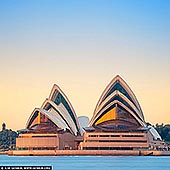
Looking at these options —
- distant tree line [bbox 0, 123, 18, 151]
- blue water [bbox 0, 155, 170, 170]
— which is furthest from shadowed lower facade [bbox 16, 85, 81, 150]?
distant tree line [bbox 0, 123, 18, 151]

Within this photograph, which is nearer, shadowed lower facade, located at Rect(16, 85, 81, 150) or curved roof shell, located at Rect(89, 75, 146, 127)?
curved roof shell, located at Rect(89, 75, 146, 127)

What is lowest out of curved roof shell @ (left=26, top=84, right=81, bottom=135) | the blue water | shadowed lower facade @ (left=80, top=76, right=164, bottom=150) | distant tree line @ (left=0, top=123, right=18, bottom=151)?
the blue water

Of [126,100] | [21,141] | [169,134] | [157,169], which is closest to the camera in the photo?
[157,169]

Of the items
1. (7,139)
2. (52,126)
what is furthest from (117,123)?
(7,139)

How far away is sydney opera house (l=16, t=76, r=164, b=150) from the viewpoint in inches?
3349

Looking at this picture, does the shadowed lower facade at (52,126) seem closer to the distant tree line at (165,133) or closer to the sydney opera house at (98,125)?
the sydney opera house at (98,125)

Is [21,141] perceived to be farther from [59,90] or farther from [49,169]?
[49,169]

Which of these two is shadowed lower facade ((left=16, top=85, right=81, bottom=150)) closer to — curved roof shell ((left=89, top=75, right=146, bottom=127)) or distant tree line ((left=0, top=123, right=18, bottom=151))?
curved roof shell ((left=89, top=75, right=146, bottom=127))

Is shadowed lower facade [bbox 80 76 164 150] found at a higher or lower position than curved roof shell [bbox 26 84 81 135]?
lower

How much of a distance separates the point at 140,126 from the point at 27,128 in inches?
583

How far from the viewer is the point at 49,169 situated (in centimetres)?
3738

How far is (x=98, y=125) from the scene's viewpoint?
87.1 metres

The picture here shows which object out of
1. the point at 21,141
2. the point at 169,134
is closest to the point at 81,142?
the point at 21,141

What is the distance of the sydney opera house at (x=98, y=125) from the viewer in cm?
8506
